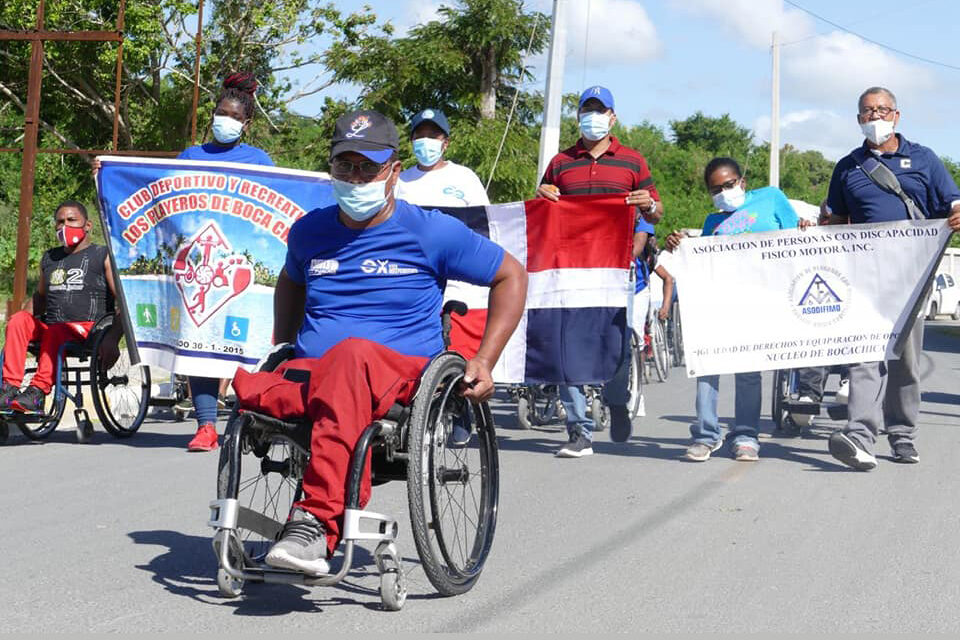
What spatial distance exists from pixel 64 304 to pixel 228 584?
5350 millimetres

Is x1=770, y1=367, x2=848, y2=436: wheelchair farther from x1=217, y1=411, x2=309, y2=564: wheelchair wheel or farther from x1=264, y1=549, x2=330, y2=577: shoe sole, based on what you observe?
x1=264, y1=549, x2=330, y2=577: shoe sole

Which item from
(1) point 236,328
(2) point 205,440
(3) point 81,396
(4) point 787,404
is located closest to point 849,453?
(4) point 787,404

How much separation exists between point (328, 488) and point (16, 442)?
5748 millimetres

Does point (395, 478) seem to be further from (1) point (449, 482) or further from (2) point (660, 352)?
(2) point (660, 352)

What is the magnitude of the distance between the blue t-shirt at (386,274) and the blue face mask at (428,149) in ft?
12.7

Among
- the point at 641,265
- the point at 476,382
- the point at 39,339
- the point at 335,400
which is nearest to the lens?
the point at 335,400

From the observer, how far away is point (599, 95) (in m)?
9.02

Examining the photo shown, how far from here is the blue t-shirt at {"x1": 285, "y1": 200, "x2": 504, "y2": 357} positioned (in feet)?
16.4

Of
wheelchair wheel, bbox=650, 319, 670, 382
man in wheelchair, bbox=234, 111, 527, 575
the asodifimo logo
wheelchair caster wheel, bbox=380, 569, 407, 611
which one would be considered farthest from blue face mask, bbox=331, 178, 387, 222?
wheelchair wheel, bbox=650, 319, 670, 382

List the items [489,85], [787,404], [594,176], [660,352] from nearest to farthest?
[594,176]
[787,404]
[660,352]
[489,85]

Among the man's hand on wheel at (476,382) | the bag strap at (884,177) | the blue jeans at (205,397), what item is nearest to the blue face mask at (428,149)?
the blue jeans at (205,397)

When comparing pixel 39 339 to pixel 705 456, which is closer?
pixel 705 456

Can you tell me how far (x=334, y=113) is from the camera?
128 ft

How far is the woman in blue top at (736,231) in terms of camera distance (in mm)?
8875
